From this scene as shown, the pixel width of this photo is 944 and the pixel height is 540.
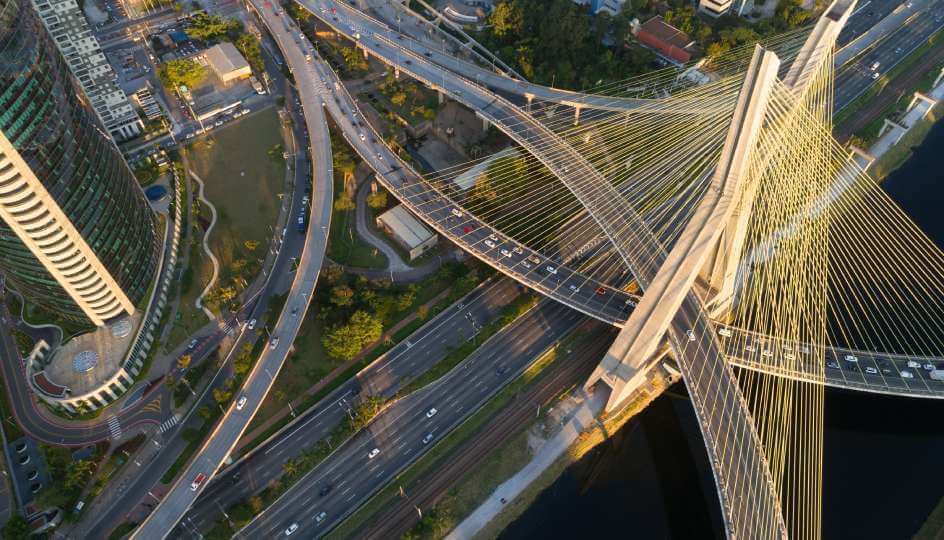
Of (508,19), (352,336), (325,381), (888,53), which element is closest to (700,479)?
(352,336)

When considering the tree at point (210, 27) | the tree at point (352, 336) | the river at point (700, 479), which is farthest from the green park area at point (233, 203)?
the river at point (700, 479)

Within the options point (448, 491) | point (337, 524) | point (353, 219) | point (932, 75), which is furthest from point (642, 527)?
point (932, 75)

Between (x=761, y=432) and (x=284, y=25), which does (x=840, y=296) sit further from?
(x=284, y=25)

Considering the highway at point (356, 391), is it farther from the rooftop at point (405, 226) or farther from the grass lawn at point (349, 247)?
the grass lawn at point (349, 247)

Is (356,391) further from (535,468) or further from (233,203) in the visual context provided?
(233,203)

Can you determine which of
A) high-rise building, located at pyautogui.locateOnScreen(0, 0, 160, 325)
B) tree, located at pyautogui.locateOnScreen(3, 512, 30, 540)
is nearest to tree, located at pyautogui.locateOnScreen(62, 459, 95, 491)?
tree, located at pyautogui.locateOnScreen(3, 512, 30, 540)

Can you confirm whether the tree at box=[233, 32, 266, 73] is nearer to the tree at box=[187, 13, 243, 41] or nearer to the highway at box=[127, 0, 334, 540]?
the tree at box=[187, 13, 243, 41]
